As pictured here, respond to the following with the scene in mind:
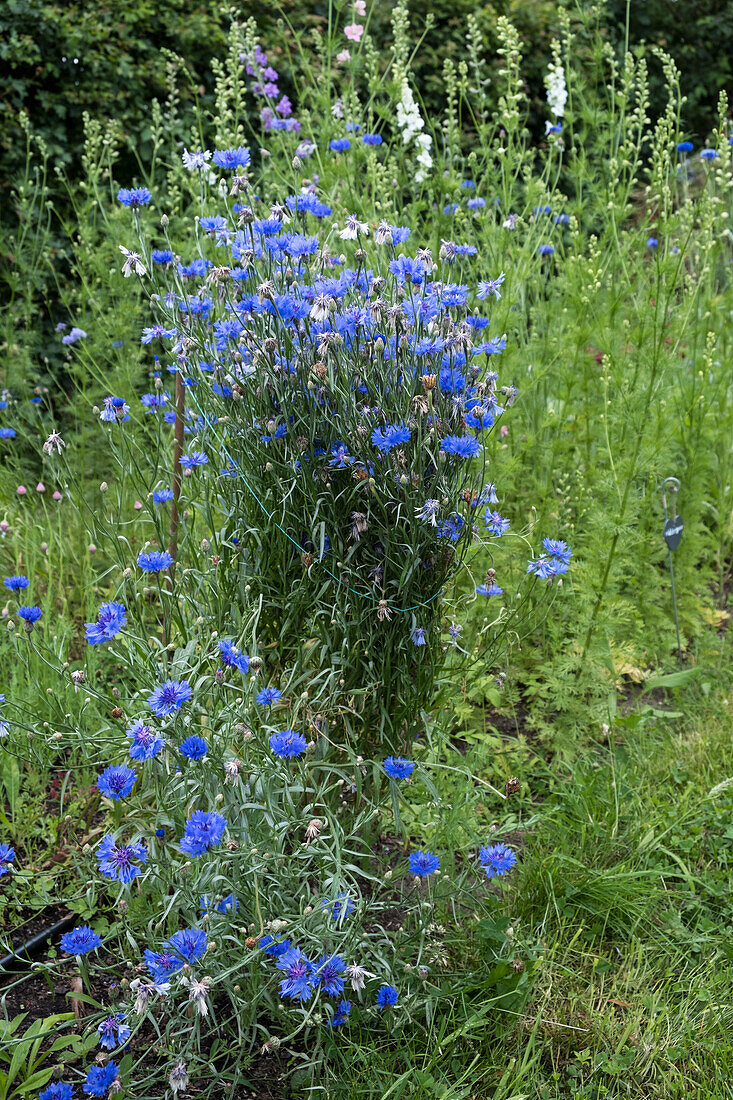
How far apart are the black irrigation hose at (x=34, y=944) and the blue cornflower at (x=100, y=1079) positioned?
49cm

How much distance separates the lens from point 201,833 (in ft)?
5.11

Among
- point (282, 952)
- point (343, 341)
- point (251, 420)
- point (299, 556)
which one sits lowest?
point (282, 952)

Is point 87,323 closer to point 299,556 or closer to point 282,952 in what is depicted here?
point 299,556

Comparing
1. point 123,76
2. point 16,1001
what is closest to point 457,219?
point 123,76

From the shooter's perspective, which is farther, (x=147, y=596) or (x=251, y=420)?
(x=147, y=596)

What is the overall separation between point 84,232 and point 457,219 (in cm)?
164

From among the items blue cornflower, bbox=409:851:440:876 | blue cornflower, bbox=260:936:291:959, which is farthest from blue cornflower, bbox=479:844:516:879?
blue cornflower, bbox=260:936:291:959

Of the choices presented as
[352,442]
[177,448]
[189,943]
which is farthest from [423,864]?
[177,448]

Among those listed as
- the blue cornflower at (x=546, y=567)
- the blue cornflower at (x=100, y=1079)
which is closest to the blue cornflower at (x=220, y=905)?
the blue cornflower at (x=100, y=1079)

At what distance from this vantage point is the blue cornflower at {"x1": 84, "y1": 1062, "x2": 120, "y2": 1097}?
1.58m

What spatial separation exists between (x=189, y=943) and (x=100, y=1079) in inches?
11.0

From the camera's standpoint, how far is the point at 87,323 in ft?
13.3

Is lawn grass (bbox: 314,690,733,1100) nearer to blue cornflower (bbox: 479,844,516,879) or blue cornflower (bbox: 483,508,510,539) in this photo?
blue cornflower (bbox: 479,844,516,879)

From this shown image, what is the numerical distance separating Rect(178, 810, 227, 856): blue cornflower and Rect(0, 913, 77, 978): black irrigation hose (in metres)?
0.70
